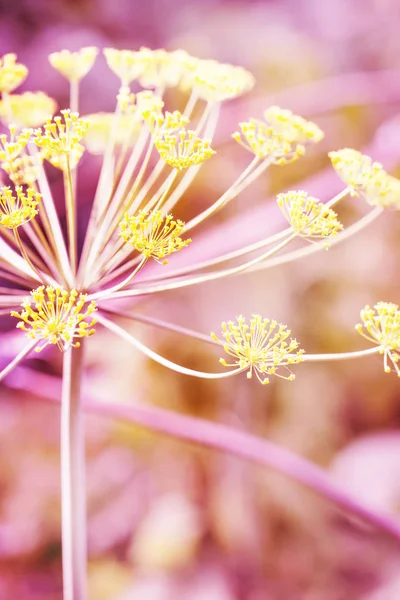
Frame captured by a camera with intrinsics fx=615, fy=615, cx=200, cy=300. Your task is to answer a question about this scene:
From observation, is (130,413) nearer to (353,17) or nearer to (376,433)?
(376,433)

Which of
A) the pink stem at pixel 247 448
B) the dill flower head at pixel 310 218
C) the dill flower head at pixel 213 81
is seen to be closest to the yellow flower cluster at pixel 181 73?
the dill flower head at pixel 213 81

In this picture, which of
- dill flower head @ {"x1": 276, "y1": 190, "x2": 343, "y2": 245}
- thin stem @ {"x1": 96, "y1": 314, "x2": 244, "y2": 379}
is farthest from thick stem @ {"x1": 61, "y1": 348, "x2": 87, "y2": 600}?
dill flower head @ {"x1": 276, "y1": 190, "x2": 343, "y2": 245}

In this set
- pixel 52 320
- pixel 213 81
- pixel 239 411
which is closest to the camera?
pixel 52 320

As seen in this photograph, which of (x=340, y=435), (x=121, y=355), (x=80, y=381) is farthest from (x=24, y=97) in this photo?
(x=340, y=435)

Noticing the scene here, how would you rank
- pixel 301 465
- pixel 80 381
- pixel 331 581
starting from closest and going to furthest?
pixel 80 381
pixel 301 465
pixel 331 581

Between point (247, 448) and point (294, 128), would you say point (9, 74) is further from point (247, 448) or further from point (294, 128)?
point (247, 448)

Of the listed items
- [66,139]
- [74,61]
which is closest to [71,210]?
[66,139]

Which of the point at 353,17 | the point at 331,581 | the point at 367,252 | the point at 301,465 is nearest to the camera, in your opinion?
the point at 301,465
